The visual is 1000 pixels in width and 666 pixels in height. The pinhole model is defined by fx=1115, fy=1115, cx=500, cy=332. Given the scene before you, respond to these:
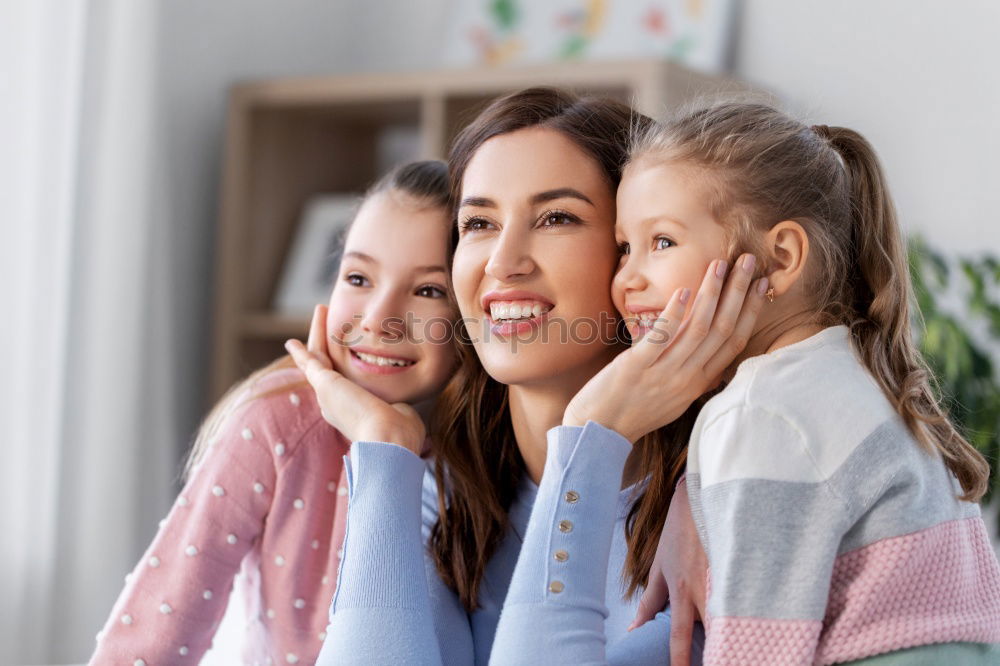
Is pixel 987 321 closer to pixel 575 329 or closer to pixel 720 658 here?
pixel 575 329

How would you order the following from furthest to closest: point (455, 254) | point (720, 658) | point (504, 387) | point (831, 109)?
point (831, 109), point (504, 387), point (455, 254), point (720, 658)

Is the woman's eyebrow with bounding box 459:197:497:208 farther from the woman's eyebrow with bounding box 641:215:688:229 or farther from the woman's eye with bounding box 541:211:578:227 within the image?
the woman's eyebrow with bounding box 641:215:688:229

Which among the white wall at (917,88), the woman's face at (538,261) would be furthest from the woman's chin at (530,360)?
the white wall at (917,88)

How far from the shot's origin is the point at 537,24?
125 inches

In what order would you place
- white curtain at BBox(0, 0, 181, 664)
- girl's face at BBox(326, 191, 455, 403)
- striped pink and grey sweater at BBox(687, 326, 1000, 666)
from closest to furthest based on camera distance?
1. striped pink and grey sweater at BBox(687, 326, 1000, 666)
2. girl's face at BBox(326, 191, 455, 403)
3. white curtain at BBox(0, 0, 181, 664)

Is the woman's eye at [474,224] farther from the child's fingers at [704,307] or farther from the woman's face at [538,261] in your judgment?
the child's fingers at [704,307]

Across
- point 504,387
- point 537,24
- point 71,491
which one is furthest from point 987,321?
point 71,491

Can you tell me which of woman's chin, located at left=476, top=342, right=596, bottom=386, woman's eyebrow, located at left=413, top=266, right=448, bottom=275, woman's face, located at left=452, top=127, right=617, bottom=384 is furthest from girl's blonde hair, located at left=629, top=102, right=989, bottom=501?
woman's eyebrow, located at left=413, top=266, right=448, bottom=275

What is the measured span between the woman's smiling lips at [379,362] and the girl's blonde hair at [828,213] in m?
0.41

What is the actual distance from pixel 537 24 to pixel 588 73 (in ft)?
1.99

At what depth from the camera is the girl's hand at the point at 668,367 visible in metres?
1.08

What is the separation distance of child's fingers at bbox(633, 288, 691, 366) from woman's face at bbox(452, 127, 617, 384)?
0.41ft

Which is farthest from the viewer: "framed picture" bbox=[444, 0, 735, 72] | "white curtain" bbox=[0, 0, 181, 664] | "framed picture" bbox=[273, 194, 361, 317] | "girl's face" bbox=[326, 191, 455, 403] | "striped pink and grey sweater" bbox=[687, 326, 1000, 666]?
"framed picture" bbox=[273, 194, 361, 317]

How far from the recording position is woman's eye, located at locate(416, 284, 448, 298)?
1.39m
